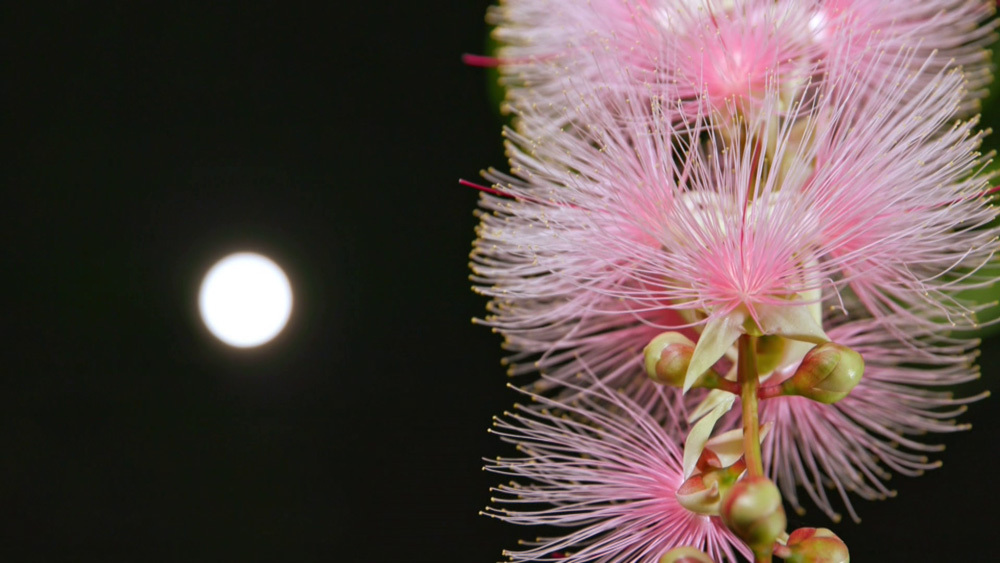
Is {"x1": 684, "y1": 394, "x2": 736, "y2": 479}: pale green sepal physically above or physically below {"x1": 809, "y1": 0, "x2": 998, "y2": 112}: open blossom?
below

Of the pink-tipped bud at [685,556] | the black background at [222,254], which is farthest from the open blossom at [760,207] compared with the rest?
the black background at [222,254]

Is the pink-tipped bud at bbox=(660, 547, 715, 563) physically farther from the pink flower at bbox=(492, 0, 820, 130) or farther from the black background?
the black background

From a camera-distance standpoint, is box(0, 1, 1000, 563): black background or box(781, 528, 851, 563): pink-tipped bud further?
box(0, 1, 1000, 563): black background

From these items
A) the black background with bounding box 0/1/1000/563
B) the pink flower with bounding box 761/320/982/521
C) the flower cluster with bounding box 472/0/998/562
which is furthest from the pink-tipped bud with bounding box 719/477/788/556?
the black background with bounding box 0/1/1000/563

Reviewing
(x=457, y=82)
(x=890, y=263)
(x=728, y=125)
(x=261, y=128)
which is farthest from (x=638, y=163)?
(x=261, y=128)

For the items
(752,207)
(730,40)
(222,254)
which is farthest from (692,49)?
(222,254)

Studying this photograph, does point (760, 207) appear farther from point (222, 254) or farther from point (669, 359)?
point (222, 254)

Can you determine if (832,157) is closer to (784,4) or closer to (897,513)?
(784,4)
